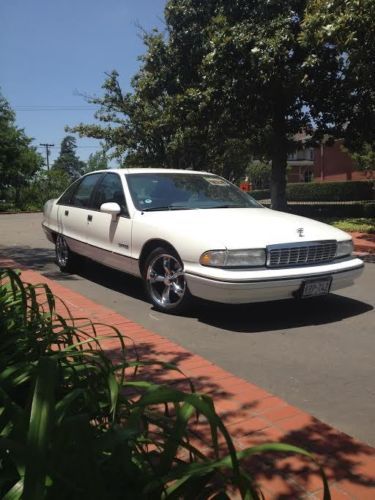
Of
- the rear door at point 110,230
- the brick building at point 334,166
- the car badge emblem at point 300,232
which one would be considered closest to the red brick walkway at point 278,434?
the car badge emblem at point 300,232

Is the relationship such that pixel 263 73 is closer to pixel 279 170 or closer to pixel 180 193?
pixel 279 170

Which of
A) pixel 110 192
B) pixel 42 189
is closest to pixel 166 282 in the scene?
pixel 110 192

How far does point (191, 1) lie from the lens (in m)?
17.2

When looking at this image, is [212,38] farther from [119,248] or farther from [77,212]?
[119,248]

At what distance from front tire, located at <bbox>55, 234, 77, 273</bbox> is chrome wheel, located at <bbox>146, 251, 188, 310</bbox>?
7.98ft

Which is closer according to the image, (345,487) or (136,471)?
(136,471)

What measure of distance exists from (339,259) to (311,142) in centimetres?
1207

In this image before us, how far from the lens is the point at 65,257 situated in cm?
791

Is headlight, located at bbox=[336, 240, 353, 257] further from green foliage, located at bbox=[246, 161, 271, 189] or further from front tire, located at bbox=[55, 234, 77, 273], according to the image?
green foliage, located at bbox=[246, 161, 271, 189]

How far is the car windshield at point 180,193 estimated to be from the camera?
6.18 m

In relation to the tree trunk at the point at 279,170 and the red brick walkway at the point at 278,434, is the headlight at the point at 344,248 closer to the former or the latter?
the red brick walkway at the point at 278,434

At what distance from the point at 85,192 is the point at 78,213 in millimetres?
340

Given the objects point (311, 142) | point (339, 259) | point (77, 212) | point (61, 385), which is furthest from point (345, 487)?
point (311, 142)

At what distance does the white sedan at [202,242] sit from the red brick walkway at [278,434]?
41.2 inches
